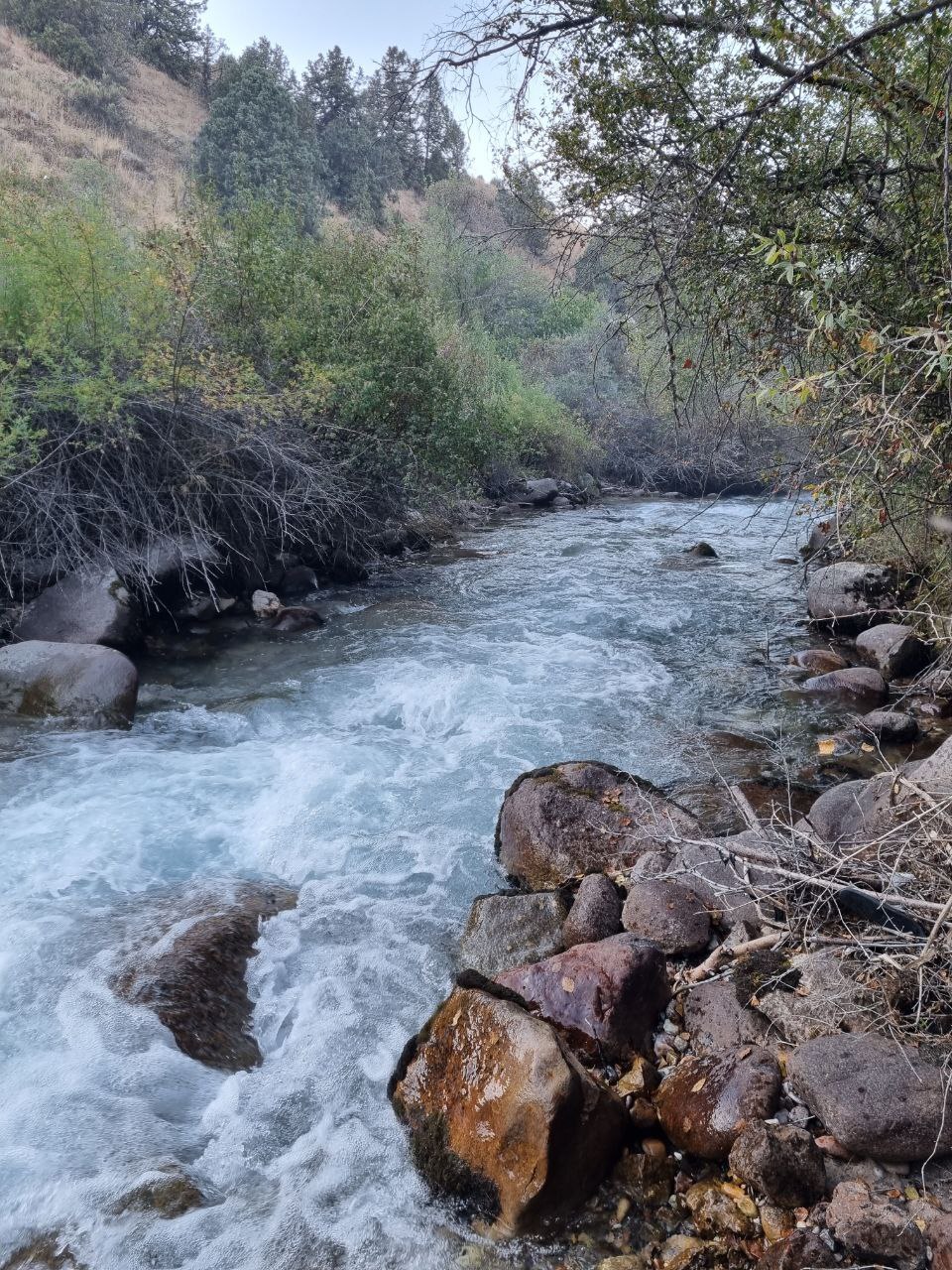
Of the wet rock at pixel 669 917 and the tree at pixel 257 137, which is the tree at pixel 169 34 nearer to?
the tree at pixel 257 137

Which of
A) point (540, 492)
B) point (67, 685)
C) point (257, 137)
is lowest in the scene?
point (540, 492)

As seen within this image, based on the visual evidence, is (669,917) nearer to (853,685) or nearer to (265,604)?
(853,685)

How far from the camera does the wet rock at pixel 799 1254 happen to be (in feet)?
7.36

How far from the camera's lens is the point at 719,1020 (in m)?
3.16

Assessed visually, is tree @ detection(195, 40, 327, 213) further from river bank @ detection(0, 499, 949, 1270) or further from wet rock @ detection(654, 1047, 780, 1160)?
wet rock @ detection(654, 1047, 780, 1160)

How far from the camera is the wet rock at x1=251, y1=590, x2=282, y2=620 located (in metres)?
9.48

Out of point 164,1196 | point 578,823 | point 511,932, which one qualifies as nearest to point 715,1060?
point 511,932

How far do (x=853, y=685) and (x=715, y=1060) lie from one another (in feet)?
15.4

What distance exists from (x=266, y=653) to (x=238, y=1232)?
246 inches

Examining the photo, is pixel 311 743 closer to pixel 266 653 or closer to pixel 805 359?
pixel 266 653

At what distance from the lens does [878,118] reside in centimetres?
433

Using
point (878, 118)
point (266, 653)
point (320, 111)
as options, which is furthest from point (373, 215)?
point (878, 118)

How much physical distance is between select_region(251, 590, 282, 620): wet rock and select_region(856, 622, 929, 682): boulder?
6.54m

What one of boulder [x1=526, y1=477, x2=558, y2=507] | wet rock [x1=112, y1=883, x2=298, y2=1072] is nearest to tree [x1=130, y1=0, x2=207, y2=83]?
boulder [x1=526, y1=477, x2=558, y2=507]
